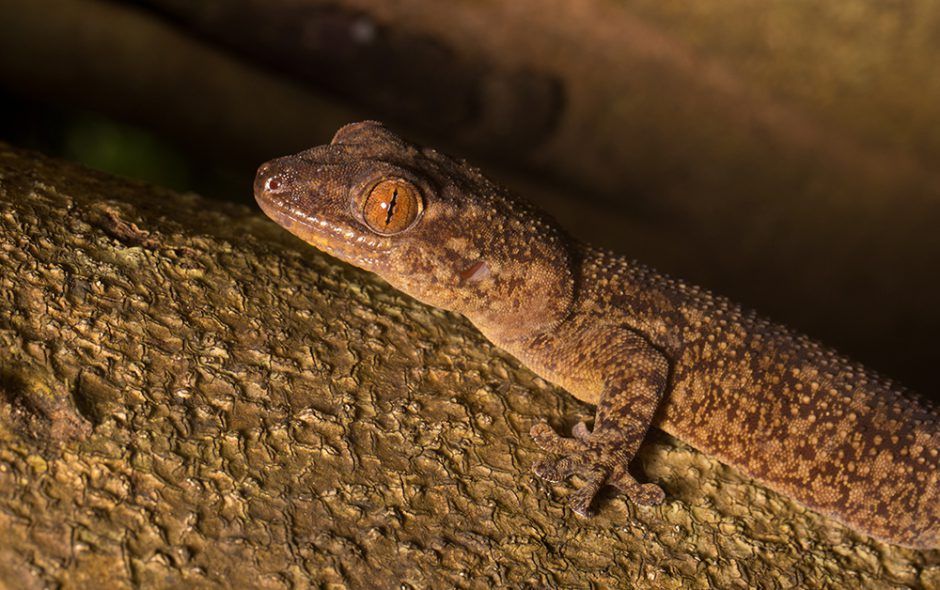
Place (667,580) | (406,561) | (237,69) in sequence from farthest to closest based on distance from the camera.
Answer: (237,69) → (667,580) → (406,561)

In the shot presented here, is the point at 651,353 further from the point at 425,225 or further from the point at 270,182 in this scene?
the point at 270,182

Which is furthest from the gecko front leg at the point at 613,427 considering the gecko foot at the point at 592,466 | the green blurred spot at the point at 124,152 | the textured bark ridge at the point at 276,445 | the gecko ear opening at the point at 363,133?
the green blurred spot at the point at 124,152

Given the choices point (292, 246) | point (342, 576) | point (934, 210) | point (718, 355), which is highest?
point (934, 210)

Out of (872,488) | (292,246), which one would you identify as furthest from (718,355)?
(292,246)

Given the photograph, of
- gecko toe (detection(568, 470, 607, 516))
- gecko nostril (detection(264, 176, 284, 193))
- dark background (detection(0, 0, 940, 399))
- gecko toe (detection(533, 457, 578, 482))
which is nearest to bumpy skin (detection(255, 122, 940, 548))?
gecko nostril (detection(264, 176, 284, 193))

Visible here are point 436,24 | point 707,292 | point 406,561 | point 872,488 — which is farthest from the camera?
point 436,24

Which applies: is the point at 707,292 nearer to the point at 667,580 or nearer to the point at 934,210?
the point at 667,580

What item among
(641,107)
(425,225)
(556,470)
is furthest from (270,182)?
(641,107)
